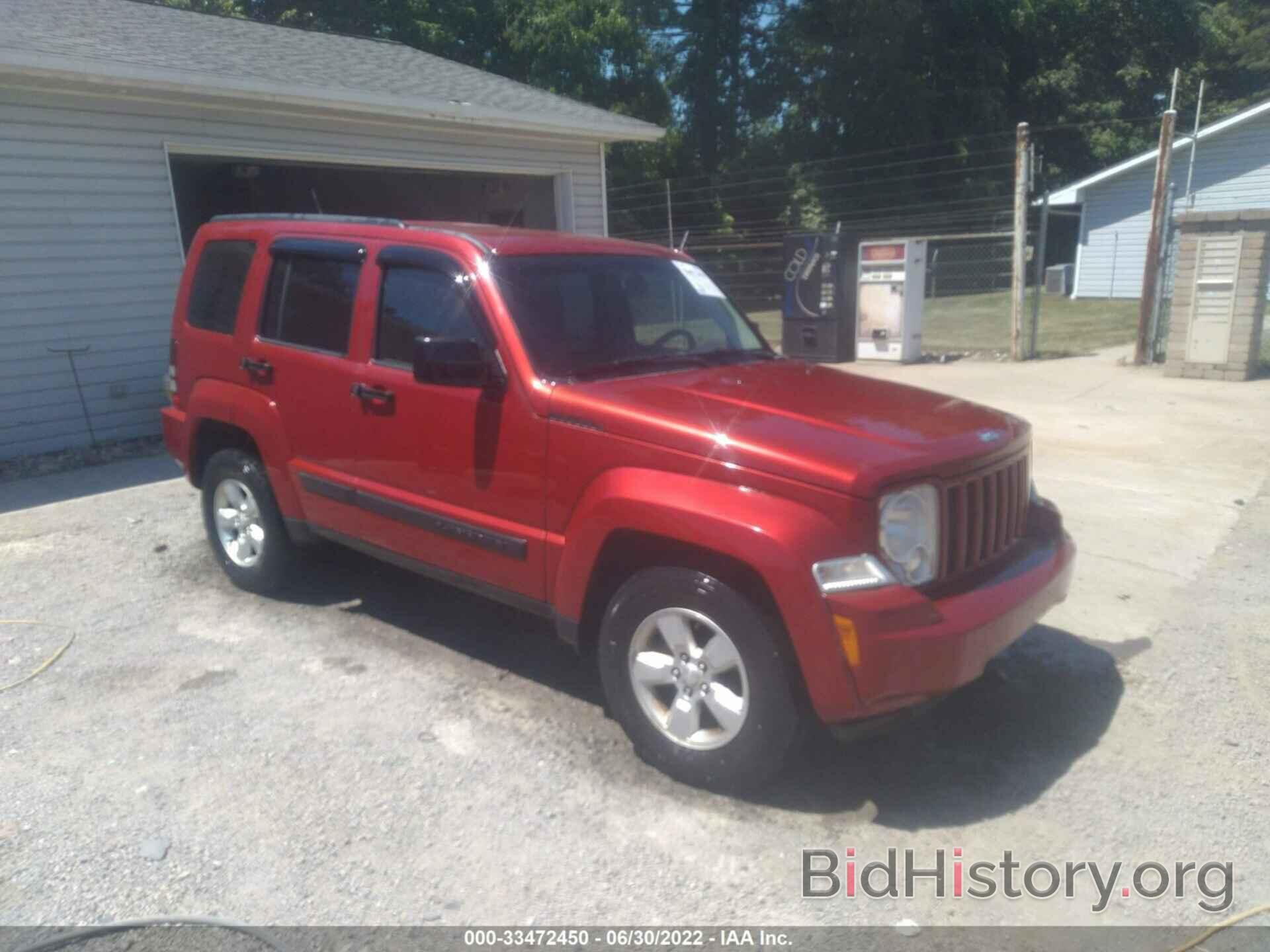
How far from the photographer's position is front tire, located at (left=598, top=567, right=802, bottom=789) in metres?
3.23

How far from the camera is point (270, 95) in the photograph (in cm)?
962

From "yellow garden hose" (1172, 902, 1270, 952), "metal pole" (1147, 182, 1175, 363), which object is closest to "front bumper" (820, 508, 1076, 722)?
"yellow garden hose" (1172, 902, 1270, 952)

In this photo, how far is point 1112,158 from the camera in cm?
3350

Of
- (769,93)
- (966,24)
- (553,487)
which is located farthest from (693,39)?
(553,487)

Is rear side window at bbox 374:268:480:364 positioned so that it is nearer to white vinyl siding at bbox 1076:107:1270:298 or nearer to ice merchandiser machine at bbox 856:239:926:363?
ice merchandiser machine at bbox 856:239:926:363

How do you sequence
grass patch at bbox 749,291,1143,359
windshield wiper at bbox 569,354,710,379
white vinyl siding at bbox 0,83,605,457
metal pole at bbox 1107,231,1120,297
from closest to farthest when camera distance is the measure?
Result: windshield wiper at bbox 569,354,710,379 < white vinyl siding at bbox 0,83,605,457 < grass patch at bbox 749,291,1143,359 < metal pole at bbox 1107,231,1120,297

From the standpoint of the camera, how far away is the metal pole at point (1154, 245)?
39.9 feet

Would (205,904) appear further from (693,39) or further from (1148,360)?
(693,39)

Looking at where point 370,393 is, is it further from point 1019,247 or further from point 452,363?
point 1019,247

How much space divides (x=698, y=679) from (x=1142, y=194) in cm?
2729

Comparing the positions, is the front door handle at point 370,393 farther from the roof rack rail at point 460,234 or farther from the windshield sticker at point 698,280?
the windshield sticker at point 698,280

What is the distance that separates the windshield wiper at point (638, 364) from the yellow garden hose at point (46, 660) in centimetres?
287

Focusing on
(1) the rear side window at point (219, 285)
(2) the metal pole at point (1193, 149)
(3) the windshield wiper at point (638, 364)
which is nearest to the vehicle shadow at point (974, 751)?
(3) the windshield wiper at point (638, 364)

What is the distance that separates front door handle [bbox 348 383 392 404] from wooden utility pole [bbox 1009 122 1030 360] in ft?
37.2
